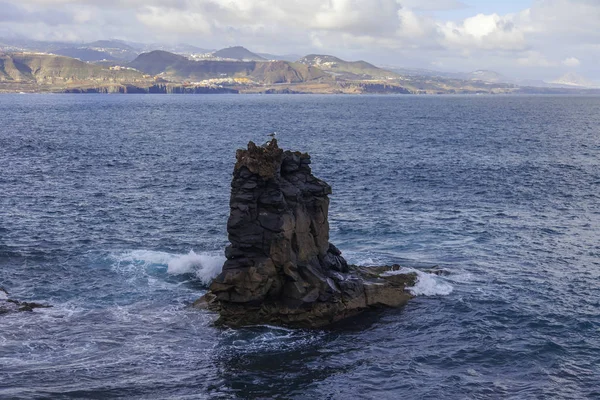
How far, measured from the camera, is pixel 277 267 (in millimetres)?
49062

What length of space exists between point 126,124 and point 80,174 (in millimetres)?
98430

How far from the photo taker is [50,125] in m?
191

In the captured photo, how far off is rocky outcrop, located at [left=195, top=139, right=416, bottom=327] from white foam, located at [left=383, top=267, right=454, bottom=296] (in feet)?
5.14

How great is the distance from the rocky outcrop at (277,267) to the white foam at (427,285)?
1.57 meters

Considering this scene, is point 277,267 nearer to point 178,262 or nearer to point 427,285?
point 427,285

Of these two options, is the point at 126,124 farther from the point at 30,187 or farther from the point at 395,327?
the point at 395,327

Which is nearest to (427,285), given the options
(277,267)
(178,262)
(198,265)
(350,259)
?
(350,259)

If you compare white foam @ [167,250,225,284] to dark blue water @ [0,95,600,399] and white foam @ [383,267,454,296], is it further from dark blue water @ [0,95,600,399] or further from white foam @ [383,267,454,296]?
white foam @ [383,267,454,296]

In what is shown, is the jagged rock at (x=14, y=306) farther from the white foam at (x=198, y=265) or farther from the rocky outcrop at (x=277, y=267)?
the white foam at (x=198, y=265)

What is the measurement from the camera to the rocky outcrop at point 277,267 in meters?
48.4

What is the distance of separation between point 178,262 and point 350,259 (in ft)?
51.8

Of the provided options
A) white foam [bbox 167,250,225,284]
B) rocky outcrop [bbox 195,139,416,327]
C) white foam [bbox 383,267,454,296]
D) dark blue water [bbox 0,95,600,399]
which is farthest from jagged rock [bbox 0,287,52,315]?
white foam [bbox 383,267,454,296]

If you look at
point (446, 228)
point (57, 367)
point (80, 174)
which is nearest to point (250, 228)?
point (57, 367)

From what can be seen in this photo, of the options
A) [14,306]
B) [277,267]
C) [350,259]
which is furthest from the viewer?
[350,259]
